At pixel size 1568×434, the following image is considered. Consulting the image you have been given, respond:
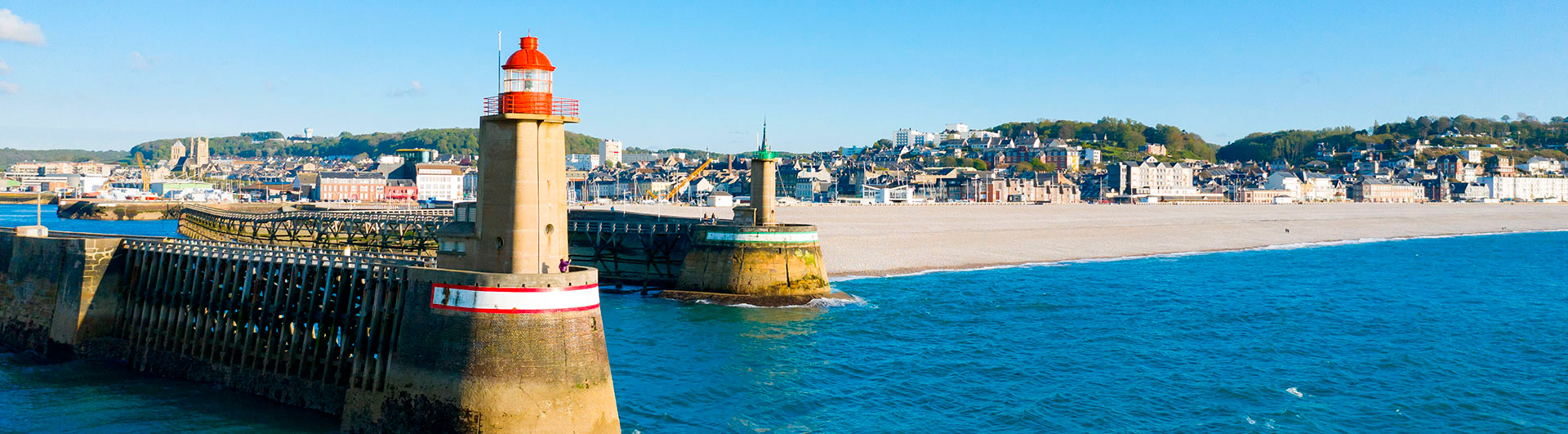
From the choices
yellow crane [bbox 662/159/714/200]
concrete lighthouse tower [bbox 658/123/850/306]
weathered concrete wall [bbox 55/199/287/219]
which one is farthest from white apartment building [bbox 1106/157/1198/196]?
concrete lighthouse tower [bbox 658/123/850/306]

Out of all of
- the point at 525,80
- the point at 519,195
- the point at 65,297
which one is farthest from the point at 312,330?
the point at 65,297

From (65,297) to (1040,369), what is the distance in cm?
2386

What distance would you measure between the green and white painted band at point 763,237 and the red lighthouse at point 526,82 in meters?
22.2

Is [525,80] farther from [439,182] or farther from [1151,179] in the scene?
[1151,179]

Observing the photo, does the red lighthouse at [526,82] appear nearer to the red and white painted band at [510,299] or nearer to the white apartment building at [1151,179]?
the red and white painted band at [510,299]

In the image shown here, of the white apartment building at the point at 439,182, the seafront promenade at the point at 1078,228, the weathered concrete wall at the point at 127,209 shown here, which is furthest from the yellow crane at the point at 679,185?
the seafront promenade at the point at 1078,228

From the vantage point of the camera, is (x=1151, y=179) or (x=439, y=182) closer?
(x=439, y=182)

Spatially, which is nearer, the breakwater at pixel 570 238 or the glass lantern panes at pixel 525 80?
the glass lantern panes at pixel 525 80

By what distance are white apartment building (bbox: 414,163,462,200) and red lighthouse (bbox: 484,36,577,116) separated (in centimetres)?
14784

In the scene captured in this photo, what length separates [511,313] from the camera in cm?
1588

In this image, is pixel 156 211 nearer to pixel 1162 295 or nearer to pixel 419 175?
pixel 419 175

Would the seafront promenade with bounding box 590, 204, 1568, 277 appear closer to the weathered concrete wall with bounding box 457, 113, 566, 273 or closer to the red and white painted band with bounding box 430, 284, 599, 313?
the weathered concrete wall with bounding box 457, 113, 566, 273

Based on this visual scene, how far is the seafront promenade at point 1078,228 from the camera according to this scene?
59.1m

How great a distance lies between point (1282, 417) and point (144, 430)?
21908 mm
